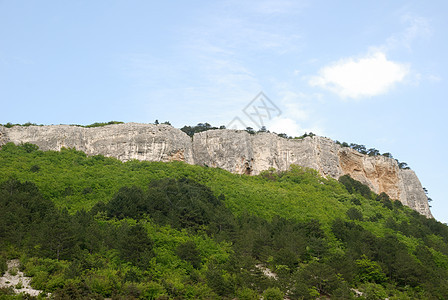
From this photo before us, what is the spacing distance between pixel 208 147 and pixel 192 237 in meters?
22.6

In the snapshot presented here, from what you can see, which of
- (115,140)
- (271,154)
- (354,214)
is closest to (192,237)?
(354,214)

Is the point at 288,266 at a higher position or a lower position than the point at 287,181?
lower

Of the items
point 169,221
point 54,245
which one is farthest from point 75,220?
point 169,221

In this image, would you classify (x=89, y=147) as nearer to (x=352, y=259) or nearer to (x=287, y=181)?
(x=287, y=181)

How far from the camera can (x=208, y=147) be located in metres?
53.4

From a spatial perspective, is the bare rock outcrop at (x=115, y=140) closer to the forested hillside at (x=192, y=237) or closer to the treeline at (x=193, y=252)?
the forested hillside at (x=192, y=237)

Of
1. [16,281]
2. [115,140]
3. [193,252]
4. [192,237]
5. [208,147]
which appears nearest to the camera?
[16,281]

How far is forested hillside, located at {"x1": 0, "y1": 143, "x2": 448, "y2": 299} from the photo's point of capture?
A: 25.1 m

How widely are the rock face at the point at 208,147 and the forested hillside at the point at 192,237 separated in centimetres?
247

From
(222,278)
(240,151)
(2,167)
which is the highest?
(240,151)

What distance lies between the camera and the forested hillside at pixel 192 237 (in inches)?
989

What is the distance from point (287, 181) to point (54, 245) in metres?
28.3

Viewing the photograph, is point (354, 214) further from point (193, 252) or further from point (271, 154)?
point (193, 252)

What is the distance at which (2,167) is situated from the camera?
40.0m
